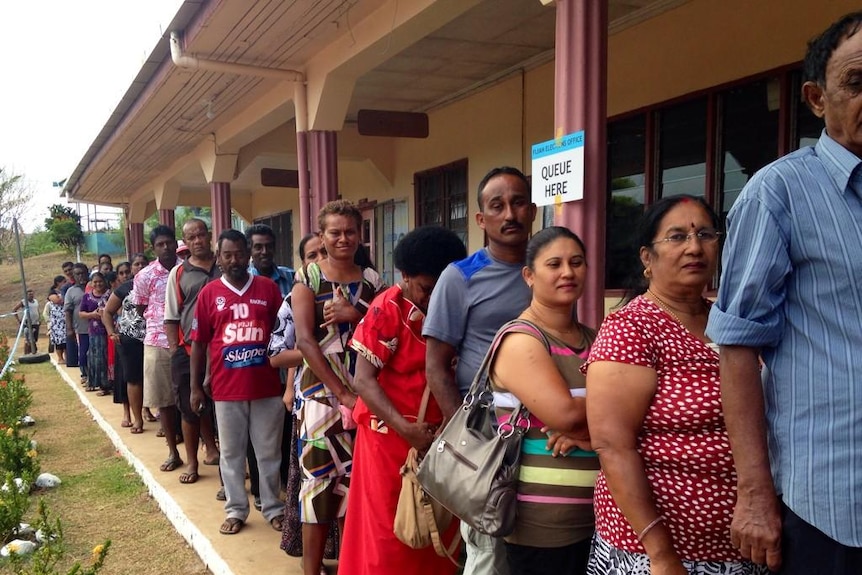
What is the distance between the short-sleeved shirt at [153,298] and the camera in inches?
196

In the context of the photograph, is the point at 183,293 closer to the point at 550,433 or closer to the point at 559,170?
the point at 559,170

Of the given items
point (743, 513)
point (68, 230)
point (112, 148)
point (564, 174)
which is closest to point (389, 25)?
point (564, 174)

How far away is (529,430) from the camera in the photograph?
1.73 metres

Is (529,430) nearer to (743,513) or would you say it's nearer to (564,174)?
(743,513)

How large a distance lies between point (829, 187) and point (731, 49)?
380 cm

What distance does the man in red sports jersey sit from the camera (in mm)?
3469

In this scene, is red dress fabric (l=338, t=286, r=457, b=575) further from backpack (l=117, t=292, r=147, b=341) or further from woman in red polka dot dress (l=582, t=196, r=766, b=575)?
backpack (l=117, t=292, r=147, b=341)

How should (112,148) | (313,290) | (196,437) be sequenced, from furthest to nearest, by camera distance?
1. (112,148)
2. (196,437)
3. (313,290)

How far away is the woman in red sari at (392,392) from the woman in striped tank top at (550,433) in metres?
0.59

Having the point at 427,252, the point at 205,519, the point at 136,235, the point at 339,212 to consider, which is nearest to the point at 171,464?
the point at 205,519

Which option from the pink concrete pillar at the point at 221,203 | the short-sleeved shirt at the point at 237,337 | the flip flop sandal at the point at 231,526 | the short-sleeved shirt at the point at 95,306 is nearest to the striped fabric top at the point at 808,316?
the short-sleeved shirt at the point at 237,337

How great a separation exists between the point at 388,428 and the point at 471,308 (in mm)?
599

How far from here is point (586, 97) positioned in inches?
116

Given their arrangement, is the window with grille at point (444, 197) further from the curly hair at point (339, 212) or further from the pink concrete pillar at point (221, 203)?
the curly hair at point (339, 212)
